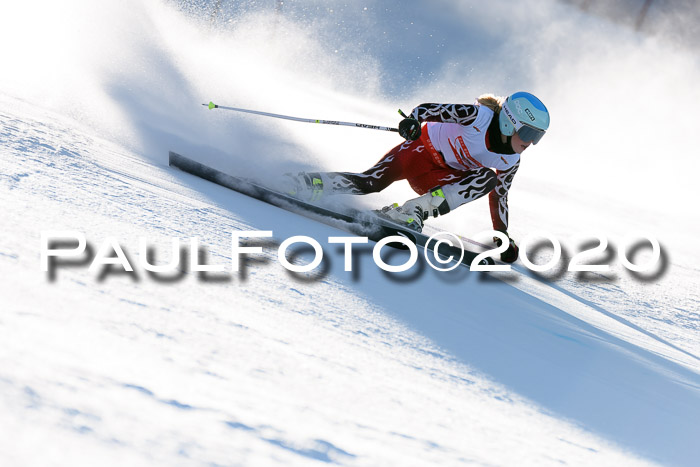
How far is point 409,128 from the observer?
3.57 metres

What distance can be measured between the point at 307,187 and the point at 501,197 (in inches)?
43.2

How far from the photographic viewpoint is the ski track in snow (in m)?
1.08

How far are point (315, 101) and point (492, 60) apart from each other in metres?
9.08

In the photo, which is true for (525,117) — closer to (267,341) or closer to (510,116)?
(510,116)

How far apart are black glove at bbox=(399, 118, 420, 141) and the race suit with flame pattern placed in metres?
0.15

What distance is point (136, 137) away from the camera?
452 centimetres

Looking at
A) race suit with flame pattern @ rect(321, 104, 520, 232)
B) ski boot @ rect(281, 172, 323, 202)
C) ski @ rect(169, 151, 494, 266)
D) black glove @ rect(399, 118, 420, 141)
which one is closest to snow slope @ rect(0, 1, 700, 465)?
ski @ rect(169, 151, 494, 266)

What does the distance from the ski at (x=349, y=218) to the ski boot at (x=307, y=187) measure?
0.17 meters

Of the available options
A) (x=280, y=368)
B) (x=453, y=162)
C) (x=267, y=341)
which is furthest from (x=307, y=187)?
(x=280, y=368)

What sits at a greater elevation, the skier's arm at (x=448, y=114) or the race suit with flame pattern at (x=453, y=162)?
the skier's arm at (x=448, y=114)

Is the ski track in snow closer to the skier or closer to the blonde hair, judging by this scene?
the skier

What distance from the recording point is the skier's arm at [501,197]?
394cm

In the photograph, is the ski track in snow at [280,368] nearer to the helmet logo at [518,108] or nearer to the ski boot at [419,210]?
the ski boot at [419,210]

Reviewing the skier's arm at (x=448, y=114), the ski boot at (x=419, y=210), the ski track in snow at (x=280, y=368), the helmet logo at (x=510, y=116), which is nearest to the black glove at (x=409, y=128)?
the skier's arm at (x=448, y=114)
